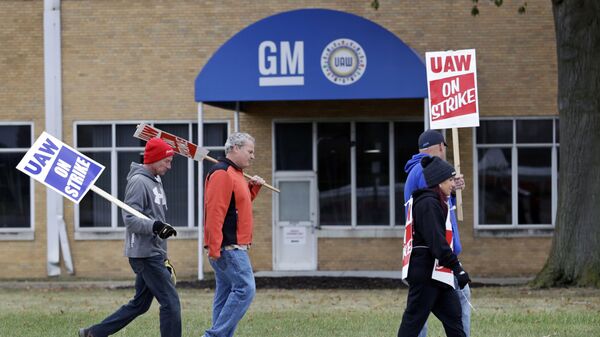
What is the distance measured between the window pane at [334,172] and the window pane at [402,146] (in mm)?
984

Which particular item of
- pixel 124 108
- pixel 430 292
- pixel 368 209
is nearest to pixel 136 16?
pixel 124 108

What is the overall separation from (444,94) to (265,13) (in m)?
9.92

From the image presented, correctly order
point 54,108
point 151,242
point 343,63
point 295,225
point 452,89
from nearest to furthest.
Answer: point 151,242, point 452,89, point 343,63, point 295,225, point 54,108

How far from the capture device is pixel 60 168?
917cm

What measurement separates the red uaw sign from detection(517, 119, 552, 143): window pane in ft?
31.0

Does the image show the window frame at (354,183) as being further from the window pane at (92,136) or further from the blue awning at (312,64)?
the window pane at (92,136)

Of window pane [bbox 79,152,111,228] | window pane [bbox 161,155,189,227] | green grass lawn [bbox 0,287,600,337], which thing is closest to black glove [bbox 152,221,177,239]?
green grass lawn [bbox 0,287,600,337]

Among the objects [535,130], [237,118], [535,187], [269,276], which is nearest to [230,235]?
[269,276]

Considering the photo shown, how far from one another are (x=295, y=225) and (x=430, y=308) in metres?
13.6

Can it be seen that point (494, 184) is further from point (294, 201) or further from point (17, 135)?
point (17, 135)

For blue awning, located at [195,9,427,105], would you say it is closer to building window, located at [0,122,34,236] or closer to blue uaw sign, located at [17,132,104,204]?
building window, located at [0,122,34,236]

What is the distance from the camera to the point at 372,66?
18.1 metres

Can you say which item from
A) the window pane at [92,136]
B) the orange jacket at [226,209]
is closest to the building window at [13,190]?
the window pane at [92,136]

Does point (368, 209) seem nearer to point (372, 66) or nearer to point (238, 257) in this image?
point (372, 66)
